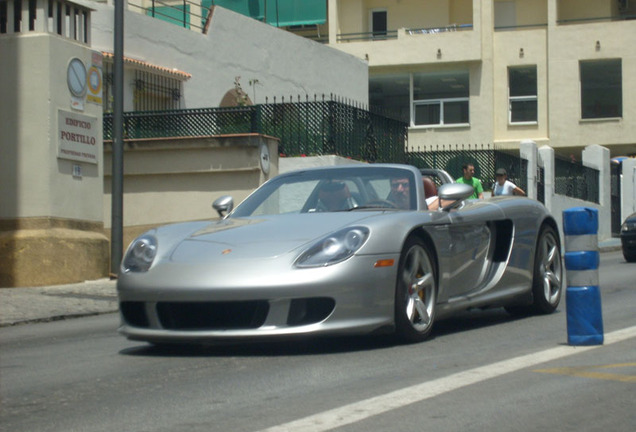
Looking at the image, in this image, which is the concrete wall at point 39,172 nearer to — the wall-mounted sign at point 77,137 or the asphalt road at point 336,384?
Answer: the wall-mounted sign at point 77,137

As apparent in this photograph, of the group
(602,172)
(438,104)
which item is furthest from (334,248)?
A: (438,104)

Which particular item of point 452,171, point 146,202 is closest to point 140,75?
point 146,202

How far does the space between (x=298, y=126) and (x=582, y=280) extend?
1280cm

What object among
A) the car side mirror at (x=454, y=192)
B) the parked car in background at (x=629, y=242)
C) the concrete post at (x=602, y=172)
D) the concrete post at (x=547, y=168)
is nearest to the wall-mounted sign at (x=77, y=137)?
the car side mirror at (x=454, y=192)

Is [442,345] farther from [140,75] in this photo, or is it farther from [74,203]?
[140,75]

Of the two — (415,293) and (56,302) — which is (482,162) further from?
(415,293)

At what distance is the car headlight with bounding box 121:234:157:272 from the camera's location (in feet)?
23.6

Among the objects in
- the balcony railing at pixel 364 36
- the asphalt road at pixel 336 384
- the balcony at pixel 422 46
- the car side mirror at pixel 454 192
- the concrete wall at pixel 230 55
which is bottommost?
the asphalt road at pixel 336 384

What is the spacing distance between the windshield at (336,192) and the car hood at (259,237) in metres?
0.45

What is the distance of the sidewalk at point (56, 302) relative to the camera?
10.8 metres

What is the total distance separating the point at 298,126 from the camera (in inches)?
766

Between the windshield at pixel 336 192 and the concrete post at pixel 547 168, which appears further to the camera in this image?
the concrete post at pixel 547 168

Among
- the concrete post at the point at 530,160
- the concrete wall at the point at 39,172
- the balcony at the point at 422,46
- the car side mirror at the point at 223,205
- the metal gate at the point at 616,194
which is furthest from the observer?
the balcony at the point at 422,46

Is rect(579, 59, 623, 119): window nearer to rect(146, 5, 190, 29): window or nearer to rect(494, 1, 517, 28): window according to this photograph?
rect(494, 1, 517, 28): window
